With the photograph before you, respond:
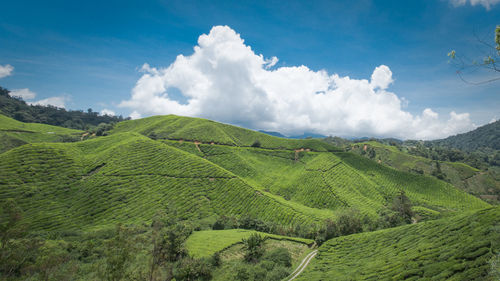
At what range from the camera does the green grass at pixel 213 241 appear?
42.6 m

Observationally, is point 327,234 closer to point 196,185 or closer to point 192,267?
point 192,267

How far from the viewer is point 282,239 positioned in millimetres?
49750

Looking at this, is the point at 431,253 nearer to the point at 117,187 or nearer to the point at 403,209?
the point at 403,209

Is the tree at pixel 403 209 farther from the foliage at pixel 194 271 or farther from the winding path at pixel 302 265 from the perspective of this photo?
the foliage at pixel 194 271

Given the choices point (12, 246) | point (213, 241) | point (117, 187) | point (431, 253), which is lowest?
point (213, 241)

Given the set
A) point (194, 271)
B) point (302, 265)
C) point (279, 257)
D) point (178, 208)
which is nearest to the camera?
point (194, 271)

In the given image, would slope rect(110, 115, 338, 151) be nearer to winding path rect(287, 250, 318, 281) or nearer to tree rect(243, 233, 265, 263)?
tree rect(243, 233, 265, 263)

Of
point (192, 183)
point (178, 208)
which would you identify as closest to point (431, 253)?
point (178, 208)

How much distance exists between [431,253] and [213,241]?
39.2m

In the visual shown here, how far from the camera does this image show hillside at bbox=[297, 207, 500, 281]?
580 inches

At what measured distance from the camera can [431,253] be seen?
64.9 ft

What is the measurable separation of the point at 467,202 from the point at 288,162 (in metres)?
84.6

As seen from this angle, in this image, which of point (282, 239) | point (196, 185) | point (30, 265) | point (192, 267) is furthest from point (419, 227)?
point (196, 185)

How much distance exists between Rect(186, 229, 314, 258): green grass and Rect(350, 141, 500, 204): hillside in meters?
Result: 134
